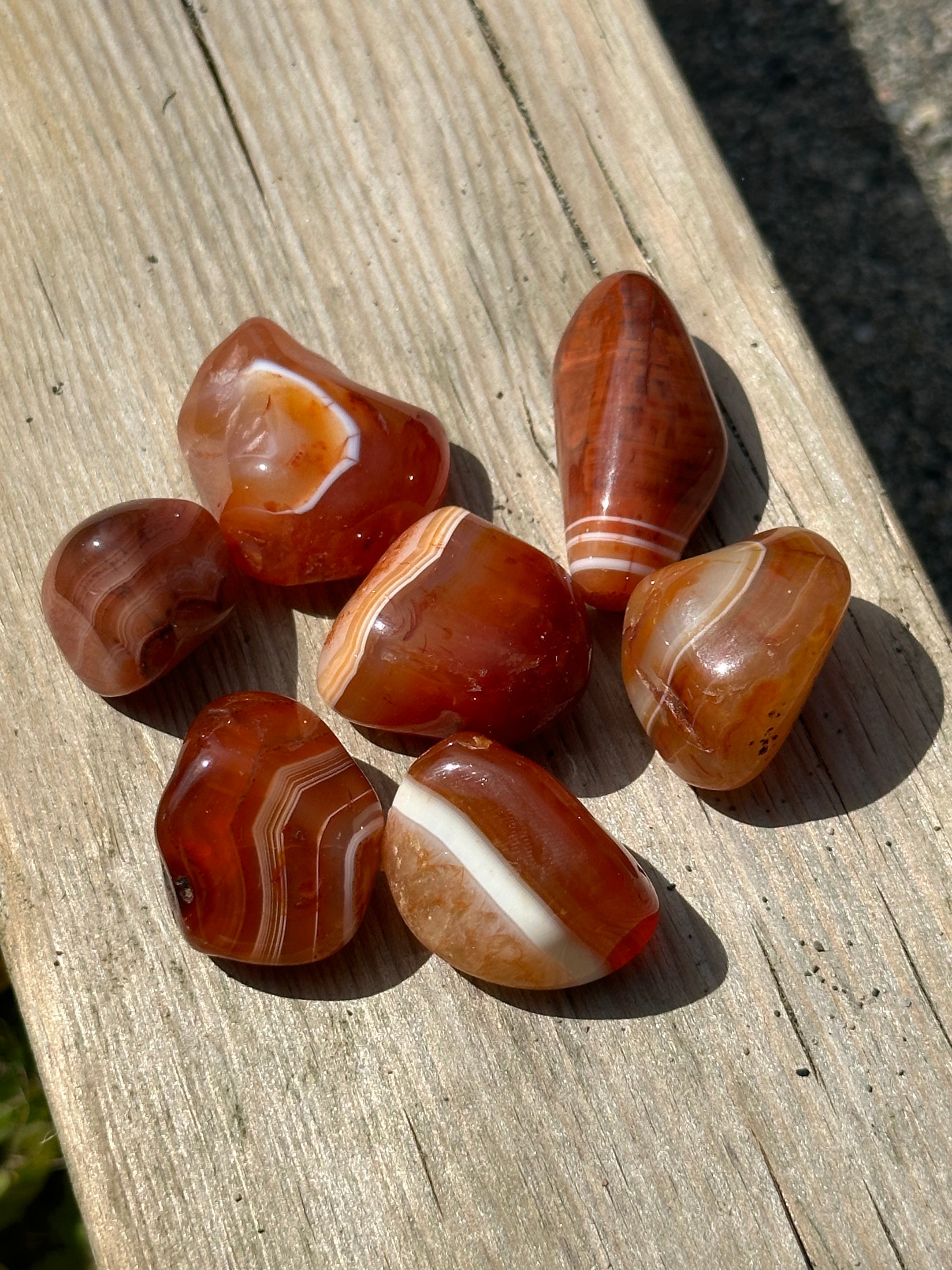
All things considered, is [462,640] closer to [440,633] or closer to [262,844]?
[440,633]

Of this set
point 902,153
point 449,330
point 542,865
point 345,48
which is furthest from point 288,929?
point 902,153

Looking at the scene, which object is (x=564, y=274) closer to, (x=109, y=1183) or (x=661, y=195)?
(x=661, y=195)

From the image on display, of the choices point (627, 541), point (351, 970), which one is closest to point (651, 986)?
point (351, 970)

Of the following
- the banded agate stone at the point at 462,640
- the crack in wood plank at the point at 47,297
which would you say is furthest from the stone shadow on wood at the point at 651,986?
the crack in wood plank at the point at 47,297

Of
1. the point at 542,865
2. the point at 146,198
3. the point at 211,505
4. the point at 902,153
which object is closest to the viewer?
the point at 542,865

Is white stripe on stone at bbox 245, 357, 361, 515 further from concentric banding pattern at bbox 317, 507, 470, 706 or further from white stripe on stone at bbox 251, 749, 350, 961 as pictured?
white stripe on stone at bbox 251, 749, 350, 961

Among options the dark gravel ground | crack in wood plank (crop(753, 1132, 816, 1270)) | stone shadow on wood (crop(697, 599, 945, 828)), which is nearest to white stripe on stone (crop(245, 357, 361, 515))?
stone shadow on wood (crop(697, 599, 945, 828))
